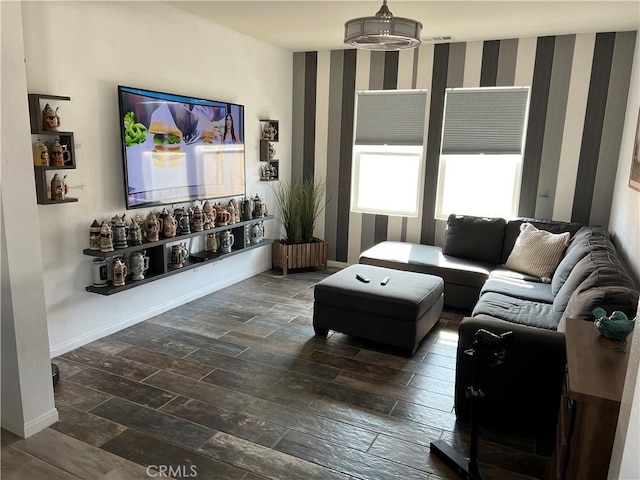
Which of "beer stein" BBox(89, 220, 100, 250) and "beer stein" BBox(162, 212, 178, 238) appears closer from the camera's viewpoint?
"beer stein" BBox(89, 220, 100, 250)

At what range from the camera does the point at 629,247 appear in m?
3.26

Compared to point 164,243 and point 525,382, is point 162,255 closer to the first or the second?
point 164,243

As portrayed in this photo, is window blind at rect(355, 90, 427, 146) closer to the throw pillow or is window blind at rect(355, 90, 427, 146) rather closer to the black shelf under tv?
the throw pillow

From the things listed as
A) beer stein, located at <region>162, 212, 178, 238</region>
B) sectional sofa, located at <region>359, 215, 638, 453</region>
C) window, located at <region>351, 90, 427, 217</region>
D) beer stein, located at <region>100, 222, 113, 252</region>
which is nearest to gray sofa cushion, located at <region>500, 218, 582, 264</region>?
sectional sofa, located at <region>359, 215, 638, 453</region>

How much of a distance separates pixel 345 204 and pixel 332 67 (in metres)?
1.64

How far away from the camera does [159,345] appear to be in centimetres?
349

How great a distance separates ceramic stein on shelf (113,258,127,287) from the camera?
345 centimetres

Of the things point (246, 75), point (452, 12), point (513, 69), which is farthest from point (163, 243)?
point (513, 69)

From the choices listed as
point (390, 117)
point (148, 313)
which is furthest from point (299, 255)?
point (148, 313)

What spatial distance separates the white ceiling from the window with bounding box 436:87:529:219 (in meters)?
0.62

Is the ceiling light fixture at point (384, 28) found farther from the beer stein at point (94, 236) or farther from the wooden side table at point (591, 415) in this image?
the beer stein at point (94, 236)

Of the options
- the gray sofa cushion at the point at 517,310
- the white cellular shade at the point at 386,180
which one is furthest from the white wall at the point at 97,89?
the gray sofa cushion at the point at 517,310

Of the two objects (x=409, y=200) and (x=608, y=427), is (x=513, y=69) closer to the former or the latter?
(x=409, y=200)

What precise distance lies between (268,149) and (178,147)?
4.69 feet
